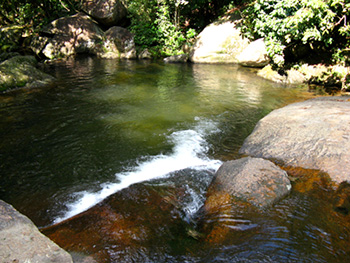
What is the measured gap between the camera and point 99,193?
12.5 ft

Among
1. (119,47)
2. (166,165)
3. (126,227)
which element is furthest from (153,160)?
(119,47)

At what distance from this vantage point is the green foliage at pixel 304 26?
8430 mm

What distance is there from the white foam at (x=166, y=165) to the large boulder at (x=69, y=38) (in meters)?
13.8

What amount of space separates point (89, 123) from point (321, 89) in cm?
857

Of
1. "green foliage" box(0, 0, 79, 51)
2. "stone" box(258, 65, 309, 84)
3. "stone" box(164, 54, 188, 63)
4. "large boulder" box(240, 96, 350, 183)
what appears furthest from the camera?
"green foliage" box(0, 0, 79, 51)

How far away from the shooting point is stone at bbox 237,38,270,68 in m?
12.8

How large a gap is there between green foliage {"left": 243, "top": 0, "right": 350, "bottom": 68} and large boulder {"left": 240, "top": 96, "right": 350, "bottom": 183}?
4.37 m

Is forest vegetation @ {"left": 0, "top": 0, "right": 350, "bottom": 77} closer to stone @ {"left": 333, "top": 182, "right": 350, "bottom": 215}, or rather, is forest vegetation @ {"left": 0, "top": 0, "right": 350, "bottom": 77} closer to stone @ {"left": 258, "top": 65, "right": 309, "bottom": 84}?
stone @ {"left": 258, "top": 65, "right": 309, "bottom": 84}

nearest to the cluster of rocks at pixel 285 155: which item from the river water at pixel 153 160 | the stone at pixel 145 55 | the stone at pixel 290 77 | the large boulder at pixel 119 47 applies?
the river water at pixel 153 160

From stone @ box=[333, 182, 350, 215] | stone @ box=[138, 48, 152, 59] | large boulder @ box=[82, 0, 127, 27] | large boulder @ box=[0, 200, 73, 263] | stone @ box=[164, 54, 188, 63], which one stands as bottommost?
stone @ box=[333, 182, 350, 215]

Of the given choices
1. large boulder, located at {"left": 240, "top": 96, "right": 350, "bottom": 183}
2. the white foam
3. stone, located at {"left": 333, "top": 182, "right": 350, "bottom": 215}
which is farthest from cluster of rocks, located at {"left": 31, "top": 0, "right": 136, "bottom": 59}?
stone, located at {"left": 333, "top": 182, "right": 350, "bottom": 215}

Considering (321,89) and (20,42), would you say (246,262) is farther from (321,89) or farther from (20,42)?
(20,42)

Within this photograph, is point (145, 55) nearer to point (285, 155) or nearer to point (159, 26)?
point (159, 26)

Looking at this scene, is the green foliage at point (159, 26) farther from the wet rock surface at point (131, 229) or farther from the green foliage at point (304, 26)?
the wet rock surface at point (131, 229)
